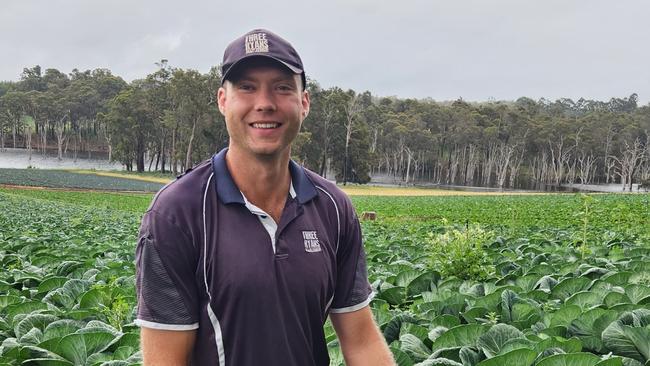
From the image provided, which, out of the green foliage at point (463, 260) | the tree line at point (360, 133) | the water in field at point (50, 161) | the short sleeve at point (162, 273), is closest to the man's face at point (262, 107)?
the short sleeve at point (162, 273)

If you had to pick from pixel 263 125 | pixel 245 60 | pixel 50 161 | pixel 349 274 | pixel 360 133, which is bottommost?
pixel 50 161

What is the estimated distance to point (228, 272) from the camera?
1879 millimetres

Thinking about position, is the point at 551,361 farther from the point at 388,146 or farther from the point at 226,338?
the point at 388,146

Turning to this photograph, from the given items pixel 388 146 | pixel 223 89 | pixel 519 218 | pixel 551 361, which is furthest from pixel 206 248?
pixel 388 146

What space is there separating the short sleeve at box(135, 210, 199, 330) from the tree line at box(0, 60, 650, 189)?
190ft

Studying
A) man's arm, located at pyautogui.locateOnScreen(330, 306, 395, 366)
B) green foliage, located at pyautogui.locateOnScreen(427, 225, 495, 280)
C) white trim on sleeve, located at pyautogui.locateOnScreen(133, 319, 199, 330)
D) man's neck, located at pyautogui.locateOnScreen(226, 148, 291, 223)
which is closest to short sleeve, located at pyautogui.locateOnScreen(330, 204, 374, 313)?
man's arm, located at pyautogui.locateOnScreen(330, 306, 395, 366)

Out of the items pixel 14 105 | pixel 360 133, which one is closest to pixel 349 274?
pixel 360 133

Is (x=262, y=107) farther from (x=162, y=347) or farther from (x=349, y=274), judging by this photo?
(x=162, y=347)

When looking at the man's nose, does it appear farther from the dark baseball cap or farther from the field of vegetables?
the field of vegetables

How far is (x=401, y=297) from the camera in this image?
479cm

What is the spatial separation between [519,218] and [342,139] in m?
52.9

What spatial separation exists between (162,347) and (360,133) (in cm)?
7226

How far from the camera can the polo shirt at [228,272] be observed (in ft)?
6.01

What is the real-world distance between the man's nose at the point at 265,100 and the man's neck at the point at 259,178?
0.60 ft
